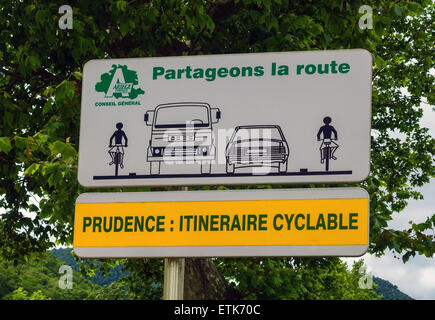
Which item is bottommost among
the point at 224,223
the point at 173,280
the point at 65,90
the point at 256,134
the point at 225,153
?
the point at 173,280

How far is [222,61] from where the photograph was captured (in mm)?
6652

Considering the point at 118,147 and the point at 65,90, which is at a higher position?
the point at 65,90

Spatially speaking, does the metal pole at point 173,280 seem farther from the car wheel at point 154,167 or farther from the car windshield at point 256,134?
the car windshield at point 256,134

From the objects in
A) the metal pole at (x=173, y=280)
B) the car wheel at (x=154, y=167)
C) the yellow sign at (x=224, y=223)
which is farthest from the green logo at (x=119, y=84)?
the metal pole at (x=173, y=280)

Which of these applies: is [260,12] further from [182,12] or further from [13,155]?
[13,155]

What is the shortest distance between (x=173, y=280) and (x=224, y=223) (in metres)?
0.67

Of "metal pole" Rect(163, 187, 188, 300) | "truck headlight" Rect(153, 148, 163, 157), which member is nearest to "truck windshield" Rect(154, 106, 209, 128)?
"truck headlight" Rect(153, 148, 163, 157)

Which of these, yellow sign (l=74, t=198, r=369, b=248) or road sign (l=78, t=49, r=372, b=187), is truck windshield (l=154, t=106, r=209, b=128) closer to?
road sign (l=78, t=49, r=372, b=187)

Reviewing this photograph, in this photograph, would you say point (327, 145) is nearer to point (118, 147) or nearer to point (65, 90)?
point (118, 147)

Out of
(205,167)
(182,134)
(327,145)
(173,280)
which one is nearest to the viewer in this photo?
(173,280)

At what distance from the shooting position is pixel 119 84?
22.3ft

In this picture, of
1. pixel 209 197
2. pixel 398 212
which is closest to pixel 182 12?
pixel 209 197

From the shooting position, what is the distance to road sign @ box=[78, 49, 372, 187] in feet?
20.8

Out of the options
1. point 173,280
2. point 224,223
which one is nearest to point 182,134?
point 224,223
